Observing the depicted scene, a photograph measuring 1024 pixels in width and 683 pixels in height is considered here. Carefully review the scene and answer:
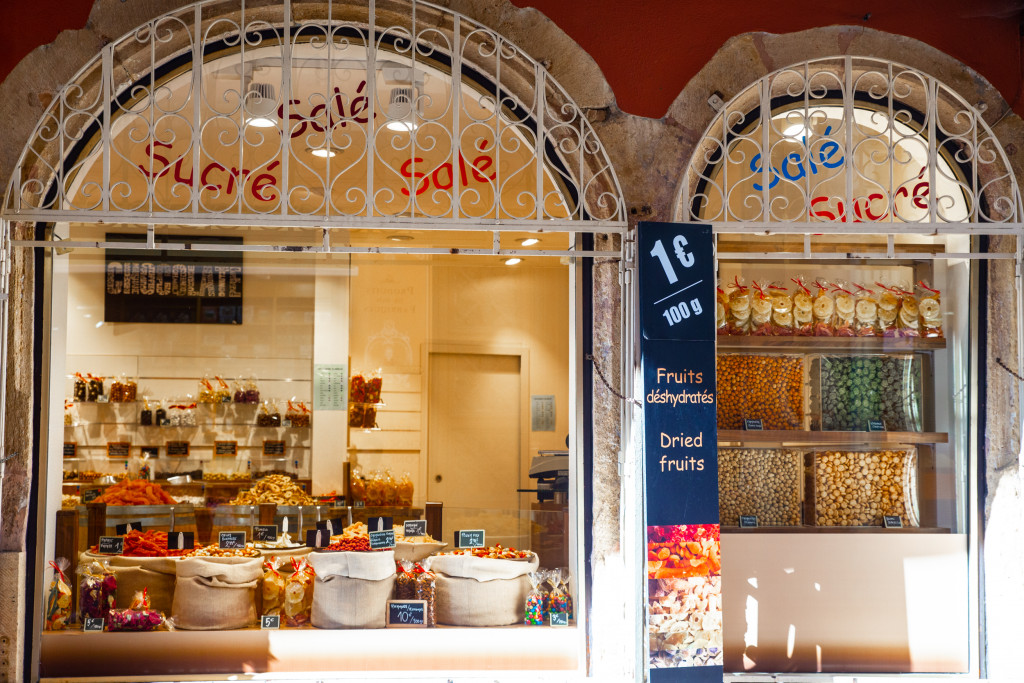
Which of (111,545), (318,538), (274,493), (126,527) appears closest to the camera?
(111,545)

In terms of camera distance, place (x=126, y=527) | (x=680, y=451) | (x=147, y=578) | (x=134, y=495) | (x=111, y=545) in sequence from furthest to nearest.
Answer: (x=134, y=495), (x=126, y=527), (x=111, y=545), (x=147, y=578), (x=680, y=451)

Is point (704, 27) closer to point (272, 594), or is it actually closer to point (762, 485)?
point (762, 485)

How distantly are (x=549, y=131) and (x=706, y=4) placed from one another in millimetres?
1173

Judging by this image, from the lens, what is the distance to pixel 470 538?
4805mm

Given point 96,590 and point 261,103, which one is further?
point 261,103

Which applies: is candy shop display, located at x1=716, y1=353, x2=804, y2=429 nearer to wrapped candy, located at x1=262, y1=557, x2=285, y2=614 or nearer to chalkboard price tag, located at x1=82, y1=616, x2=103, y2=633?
wrapped candy, located at x1=262, y1=557, x2=285, y2=614

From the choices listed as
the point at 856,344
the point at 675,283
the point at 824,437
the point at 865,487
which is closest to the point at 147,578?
the point at 675,283

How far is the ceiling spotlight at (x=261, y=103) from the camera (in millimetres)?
4523

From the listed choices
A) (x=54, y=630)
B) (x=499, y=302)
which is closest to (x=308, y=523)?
(x=54, y=630)

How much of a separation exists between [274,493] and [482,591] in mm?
2241

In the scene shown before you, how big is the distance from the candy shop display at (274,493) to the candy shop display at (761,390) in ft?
9.20

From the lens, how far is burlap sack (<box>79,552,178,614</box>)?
4477 millimetres

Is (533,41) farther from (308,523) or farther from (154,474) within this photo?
(154,474)

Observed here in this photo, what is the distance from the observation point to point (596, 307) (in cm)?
441
